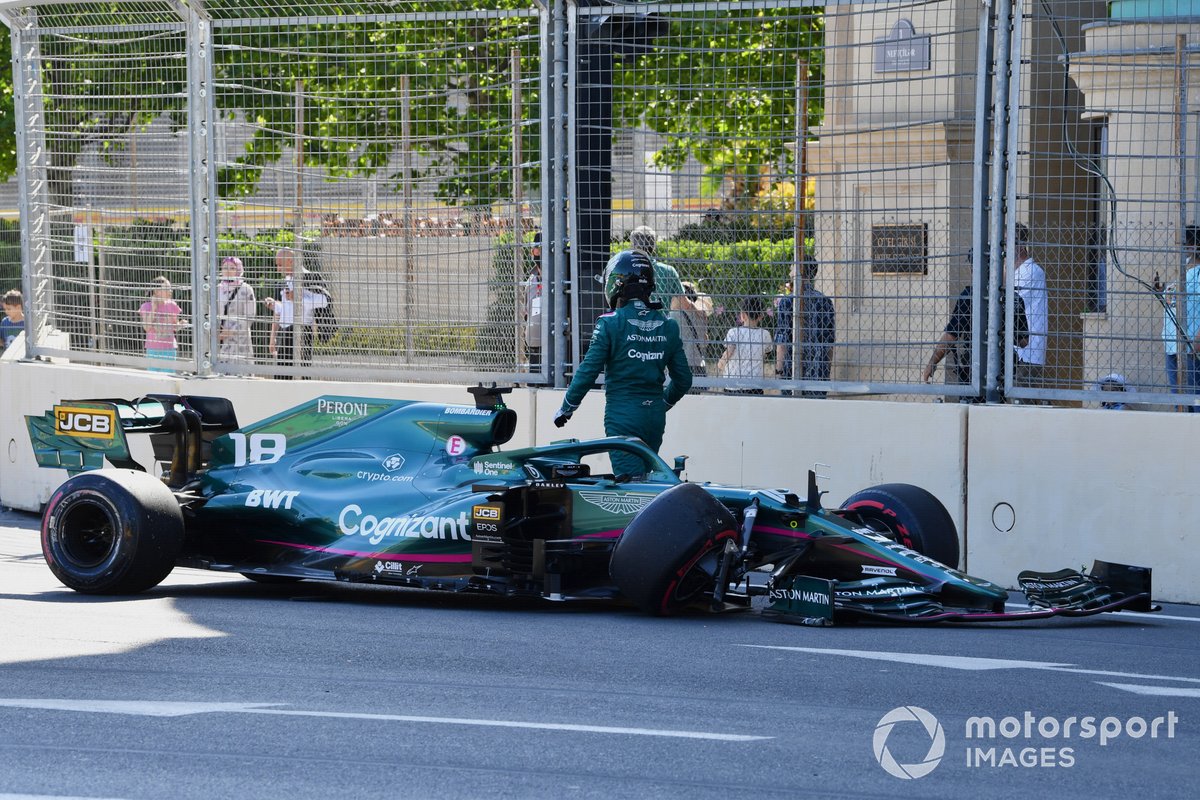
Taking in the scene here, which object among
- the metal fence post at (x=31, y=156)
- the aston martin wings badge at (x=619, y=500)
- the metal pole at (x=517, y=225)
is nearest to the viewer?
the aston martin wings badge at (x=619, y=500)

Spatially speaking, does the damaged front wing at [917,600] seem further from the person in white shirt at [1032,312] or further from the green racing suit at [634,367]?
the person in white shirt at [1032,312]

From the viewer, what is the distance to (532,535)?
7848mm

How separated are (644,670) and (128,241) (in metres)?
8.03

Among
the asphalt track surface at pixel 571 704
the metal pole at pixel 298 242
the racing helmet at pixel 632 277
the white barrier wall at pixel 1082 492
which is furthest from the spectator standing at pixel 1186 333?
the metal pole at pixel 298 242

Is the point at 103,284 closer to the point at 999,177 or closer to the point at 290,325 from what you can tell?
the point at 290,325

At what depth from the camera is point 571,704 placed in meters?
5.65

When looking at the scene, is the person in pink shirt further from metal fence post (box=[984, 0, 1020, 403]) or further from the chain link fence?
metal fence post (box=[984, 0, 1020, 403])

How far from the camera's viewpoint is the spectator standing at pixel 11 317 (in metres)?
17.1

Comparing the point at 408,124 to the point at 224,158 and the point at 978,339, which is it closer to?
the point at 224,158

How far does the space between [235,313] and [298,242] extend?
35.4 inches

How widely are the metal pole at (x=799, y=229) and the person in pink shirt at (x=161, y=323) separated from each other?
5.06 m

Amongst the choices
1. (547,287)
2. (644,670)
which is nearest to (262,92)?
(547,287)

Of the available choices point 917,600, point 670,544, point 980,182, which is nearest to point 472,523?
point 670,544

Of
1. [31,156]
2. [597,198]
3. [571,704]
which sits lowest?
[571,704]
